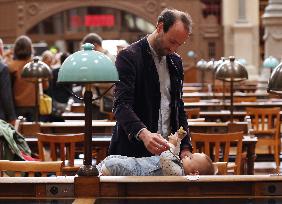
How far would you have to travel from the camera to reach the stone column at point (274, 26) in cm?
1628

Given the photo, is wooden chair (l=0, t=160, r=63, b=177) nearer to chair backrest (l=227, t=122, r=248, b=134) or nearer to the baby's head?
the baby's head

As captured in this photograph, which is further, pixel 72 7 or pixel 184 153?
pixel 72 7

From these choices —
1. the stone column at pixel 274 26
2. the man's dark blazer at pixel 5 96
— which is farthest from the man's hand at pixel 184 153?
the stone column at pixel 274 26

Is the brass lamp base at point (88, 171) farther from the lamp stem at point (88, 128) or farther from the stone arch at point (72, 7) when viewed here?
the stone arch at point (72, 7)

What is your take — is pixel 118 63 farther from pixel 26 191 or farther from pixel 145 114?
pixel 26 191

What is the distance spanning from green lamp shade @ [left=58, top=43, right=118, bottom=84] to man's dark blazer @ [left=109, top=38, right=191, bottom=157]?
578mm

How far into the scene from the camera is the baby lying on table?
391cm

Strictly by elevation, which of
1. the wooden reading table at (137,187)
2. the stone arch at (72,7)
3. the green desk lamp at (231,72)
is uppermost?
the stone arch at (72,7)

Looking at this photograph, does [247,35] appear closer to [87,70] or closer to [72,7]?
[72,7]

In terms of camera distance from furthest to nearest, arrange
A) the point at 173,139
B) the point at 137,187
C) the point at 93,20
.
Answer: the point at 93,20 → the point at 173,139 → the point at 137,187

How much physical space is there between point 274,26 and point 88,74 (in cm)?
1323

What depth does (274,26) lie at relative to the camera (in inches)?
648

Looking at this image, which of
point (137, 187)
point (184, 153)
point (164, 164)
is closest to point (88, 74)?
point (137, 187)

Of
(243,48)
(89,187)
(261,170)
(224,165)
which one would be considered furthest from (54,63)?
(243,48)
